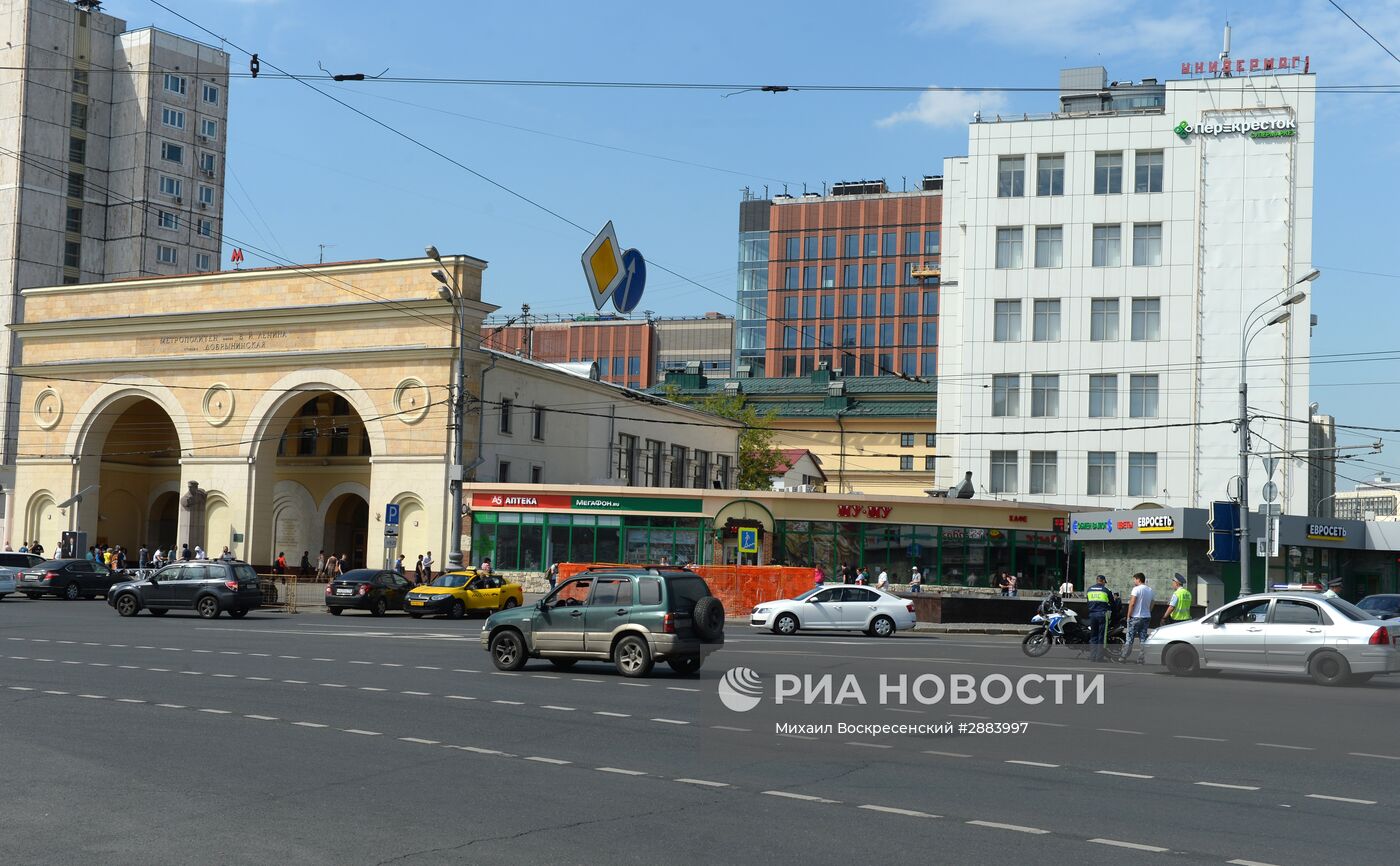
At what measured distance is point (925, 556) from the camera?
52375mm

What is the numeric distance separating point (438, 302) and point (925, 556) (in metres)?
20.9

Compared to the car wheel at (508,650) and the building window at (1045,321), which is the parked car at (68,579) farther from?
the building window at (1045,321)

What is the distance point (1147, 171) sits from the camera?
6612 cm

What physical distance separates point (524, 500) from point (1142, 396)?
31.2 meters

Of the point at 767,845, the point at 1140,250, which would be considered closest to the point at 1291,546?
the point at 1140,250

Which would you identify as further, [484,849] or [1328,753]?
[1328,753]

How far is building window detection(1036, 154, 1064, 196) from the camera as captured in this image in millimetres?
66938

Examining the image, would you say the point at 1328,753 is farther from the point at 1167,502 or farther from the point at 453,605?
the point at 1167,502

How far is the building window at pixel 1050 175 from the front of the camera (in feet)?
220

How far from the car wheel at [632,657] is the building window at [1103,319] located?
5055 centimetres

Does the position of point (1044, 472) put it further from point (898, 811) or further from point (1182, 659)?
point (898, 811)

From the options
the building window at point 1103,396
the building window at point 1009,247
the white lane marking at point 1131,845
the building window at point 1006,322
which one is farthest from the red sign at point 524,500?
the white lane marking at point 1131,845

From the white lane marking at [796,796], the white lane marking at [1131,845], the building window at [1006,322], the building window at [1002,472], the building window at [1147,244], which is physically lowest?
the white lane marking at [796,796]

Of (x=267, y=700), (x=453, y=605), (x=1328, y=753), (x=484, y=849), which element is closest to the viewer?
(x=484, y=849)
